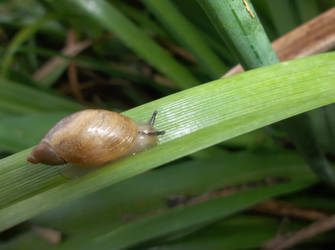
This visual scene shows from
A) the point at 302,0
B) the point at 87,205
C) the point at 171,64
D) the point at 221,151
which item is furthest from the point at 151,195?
the point at 302,0

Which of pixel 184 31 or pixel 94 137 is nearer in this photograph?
pixel 94 137

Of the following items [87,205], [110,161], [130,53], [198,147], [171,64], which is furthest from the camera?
[130,53]

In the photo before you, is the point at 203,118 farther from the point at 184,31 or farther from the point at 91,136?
the point at 184,31

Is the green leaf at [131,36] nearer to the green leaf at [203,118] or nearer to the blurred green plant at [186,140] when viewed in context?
the blurred green plant at [186,140]

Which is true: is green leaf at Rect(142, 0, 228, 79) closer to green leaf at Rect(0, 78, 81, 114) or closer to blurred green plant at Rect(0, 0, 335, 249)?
blurred green plant at Rect(0, 0, 335, 249)

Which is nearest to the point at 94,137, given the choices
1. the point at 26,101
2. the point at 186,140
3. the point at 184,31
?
the point at 186,140

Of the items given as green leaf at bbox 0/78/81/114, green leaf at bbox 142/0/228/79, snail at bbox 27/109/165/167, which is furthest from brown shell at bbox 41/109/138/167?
green leaf at bbox 0/78/81/114

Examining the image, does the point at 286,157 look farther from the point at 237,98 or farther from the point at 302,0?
the point at 237,98
